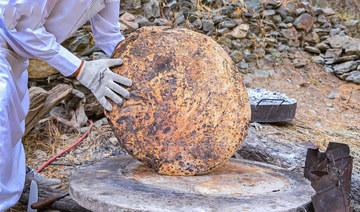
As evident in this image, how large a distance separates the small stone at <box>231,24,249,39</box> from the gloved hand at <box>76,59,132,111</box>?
3.93 m

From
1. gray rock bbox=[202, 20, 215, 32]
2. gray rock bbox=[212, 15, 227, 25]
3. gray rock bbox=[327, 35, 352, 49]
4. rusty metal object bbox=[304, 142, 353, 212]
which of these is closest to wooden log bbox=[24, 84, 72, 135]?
rusty metal object bbox=[304, 142, 353, 212]

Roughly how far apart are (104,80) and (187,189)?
67cm

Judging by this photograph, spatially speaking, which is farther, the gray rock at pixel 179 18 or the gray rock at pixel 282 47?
the gray rock at pixel 282 47

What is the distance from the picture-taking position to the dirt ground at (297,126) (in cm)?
337

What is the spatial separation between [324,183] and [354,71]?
4697mm

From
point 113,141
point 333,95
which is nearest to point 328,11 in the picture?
point 333,95

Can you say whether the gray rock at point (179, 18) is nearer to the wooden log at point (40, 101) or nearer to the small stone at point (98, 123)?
the small stone at point (98, 123)

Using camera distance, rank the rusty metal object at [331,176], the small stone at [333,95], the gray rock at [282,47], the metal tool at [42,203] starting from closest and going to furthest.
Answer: the rusty metal object at [331,176], the metal tool at [42,203], the small stone at [333,95], the gray rock at [282,47]

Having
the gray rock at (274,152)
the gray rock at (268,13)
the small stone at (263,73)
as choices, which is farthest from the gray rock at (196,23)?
the gray rock at (274,152)

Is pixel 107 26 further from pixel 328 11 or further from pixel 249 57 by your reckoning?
pixel 328 11

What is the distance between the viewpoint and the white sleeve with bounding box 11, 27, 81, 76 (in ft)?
6.35

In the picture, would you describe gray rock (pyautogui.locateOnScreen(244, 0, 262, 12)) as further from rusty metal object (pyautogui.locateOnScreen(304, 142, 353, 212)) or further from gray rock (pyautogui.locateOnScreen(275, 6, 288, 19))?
rusty metal object (pyautogui.locateOnScreen(304, 142, 353, 212))

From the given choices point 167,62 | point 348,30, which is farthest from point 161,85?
point 348,30

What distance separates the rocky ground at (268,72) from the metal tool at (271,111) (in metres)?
0.09
